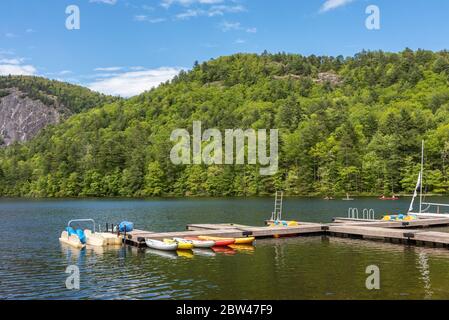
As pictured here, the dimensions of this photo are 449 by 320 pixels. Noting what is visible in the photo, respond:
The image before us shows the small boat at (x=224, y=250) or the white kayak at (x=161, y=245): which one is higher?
the white kayak at (x=161, y=245)

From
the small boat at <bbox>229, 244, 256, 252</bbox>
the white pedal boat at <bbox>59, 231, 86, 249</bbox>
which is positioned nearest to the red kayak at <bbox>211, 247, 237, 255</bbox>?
the small boat at <bbox>229, 244, 256, 252</bbox>

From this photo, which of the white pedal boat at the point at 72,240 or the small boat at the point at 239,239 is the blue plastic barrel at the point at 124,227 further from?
the small boat at the point at 239,239

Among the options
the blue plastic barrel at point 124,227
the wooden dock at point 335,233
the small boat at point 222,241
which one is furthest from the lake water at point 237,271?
the blue plastic barrel at point 124,227

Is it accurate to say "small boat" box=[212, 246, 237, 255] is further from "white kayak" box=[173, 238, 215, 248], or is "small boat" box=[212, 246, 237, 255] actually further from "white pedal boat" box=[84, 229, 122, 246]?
"white pedal boat" box=[84, 229, 122, 246]

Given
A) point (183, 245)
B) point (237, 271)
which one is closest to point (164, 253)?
point (183, 245)

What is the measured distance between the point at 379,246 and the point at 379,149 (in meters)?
101

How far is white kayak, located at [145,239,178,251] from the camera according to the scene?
1582 inches

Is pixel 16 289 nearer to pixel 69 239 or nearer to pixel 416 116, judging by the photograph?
pixel 69 239

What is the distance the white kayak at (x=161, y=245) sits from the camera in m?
40.2

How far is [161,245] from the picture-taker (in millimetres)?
40562

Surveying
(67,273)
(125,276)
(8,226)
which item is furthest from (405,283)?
(8,226)

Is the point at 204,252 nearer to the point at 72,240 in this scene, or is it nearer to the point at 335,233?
the point at 72,240

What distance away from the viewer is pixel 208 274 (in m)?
30.4

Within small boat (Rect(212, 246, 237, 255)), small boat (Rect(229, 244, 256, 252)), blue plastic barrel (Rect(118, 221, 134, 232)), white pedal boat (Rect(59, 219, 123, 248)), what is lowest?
small boat (Rect(229, 244, 256, 252))
